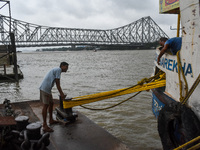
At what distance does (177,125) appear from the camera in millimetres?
2898

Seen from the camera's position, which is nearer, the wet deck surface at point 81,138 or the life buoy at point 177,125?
the life buoy at point 177,125

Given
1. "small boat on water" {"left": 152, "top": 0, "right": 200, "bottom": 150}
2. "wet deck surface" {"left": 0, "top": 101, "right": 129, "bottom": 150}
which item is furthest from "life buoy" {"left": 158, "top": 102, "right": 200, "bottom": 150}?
"wet deck surface" {"left": 0, "top": 101, "right": 129, "bottom": 150}

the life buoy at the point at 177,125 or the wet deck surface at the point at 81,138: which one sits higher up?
the life buoy at the point at 177,125

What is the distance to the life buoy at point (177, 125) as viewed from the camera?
258 cm

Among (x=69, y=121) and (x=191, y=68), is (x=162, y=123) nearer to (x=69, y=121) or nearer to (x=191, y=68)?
(x=191, y=68)

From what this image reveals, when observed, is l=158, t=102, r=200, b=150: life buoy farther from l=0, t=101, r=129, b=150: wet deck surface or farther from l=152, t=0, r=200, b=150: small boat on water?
l=0, t=101, r=129, b=150: wet deck surface

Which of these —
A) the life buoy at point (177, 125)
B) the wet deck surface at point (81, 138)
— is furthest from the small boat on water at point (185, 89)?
the wet deck surface at point (81, 138)

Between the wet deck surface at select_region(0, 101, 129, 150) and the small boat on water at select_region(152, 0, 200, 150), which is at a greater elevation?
the small boat on water at select_region(152, 0, 200, 150)

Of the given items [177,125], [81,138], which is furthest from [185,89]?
[81,138]

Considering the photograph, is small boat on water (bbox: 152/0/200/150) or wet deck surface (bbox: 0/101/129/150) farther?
wet deck surface (bbox: 0/101/129/150)

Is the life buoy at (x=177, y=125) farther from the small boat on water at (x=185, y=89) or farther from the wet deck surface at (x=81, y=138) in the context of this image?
the wet deck surface at (x=81, y=138)

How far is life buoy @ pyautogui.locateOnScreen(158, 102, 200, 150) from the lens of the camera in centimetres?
258

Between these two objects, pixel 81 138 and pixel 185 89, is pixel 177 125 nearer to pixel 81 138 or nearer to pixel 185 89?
pixel 185 89

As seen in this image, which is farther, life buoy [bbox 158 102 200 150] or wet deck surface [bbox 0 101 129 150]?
wet deck surface [bbox 0 101 129 150]
